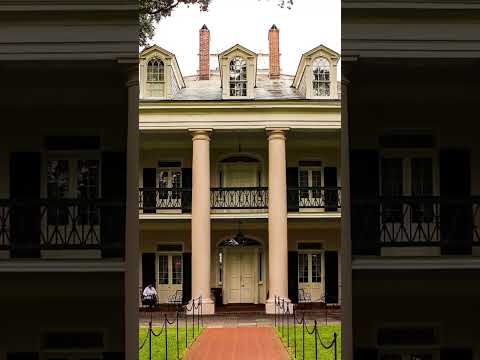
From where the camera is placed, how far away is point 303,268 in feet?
45.5

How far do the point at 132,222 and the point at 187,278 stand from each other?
9.61m

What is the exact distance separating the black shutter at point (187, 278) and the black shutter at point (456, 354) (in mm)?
9044

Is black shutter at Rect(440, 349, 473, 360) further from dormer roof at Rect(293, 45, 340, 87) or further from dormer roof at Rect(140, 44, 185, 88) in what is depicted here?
dormer roof at Rect(293, 45, 340, 87)

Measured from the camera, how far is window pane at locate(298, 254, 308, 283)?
1377cm

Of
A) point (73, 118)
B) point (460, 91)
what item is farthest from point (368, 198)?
point (73, 118)

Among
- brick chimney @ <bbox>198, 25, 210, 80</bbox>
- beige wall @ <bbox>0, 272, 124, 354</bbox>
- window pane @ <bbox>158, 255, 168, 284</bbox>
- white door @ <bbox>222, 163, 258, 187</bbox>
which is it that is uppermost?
brick chimney @ <bbox>198, 25, 210, 80</bbox>

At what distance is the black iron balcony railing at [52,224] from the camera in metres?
4.30

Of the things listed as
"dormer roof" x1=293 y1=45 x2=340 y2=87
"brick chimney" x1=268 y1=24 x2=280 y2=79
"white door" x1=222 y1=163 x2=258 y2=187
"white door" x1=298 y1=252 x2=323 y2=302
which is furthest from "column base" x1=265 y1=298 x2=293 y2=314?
"brick chimney" x1=268 y1=24 x2=280 y2=79

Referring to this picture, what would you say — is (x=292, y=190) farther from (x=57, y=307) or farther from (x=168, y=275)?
(x=57, y=307)

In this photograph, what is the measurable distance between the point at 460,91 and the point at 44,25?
259 cm

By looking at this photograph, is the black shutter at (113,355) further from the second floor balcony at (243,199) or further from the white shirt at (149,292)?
the second floor balcony at (243,199)

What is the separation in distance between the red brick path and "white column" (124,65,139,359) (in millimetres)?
4124

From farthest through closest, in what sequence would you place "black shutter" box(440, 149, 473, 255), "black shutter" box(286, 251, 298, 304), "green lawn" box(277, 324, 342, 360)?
"black shutter" box(286, 251, 298, 304), "green lawn" box(277, 324, 342, 360), "black shutter" box(440, 149, 473, 255)

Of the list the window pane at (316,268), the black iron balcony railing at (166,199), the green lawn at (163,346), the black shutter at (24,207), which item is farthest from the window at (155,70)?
the black shutter at (24,207)
